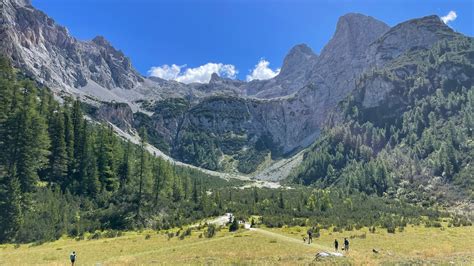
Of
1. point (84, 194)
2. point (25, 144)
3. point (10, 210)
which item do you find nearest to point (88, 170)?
point (84, 194)

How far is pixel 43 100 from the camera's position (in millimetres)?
113000

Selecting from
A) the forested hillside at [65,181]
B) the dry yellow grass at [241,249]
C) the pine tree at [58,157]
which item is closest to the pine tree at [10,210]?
the forested hillside at [65,181]

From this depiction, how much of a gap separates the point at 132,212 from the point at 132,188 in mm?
13375

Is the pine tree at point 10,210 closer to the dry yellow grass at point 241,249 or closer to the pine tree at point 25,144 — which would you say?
the pine tree at point 25,144

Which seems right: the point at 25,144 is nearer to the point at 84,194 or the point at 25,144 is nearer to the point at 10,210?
the point at 84,194

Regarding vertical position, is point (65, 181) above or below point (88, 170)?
below

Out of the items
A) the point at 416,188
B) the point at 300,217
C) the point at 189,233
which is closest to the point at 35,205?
the point at 189,233

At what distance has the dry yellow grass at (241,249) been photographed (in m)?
37.6

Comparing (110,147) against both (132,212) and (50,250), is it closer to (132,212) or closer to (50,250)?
(132,212)

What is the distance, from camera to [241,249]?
156ft

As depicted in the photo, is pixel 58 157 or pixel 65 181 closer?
pixel 65 181

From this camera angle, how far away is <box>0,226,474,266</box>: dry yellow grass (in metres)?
37.6

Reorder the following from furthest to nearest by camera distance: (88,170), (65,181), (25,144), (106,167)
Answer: (106,167) → (88,170) → (65,181) → (25,144)

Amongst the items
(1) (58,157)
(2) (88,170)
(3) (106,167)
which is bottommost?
(2) (88,170)
